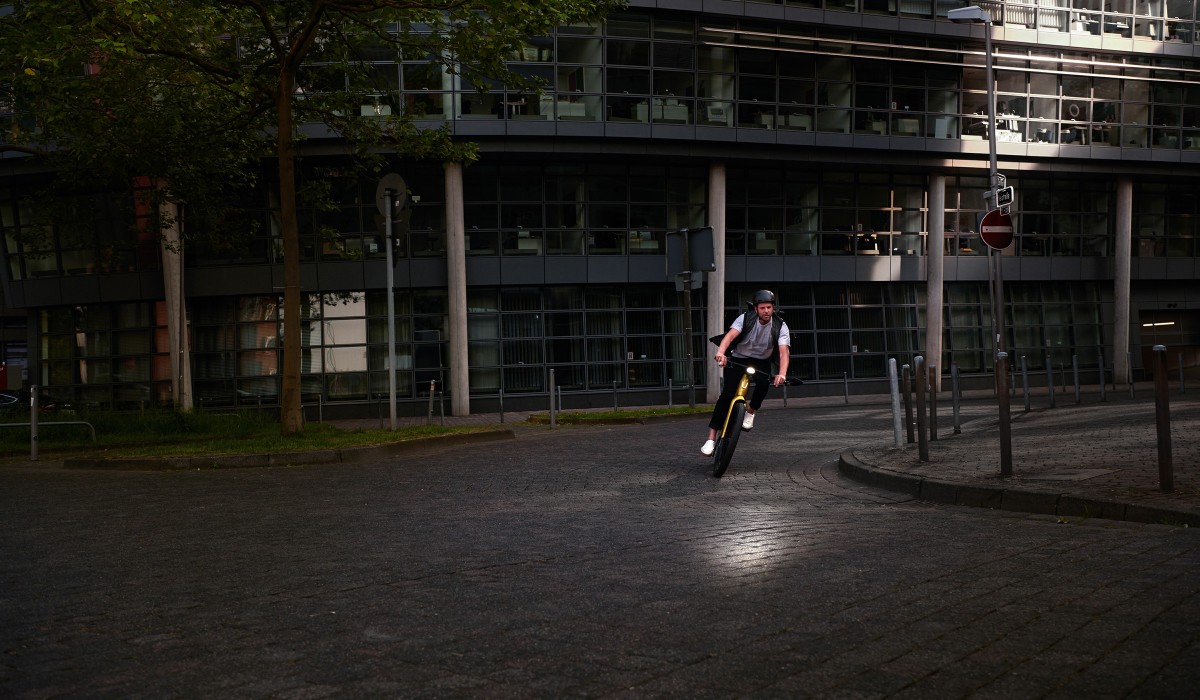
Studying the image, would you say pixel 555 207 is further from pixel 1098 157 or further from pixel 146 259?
pixel 1098 157

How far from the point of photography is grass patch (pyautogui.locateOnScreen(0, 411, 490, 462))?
14891mm

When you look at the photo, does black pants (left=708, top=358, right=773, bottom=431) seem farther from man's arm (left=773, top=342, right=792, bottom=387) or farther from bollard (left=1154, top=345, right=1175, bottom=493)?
bollard (left=1154, top=345, right=1175, bottom=493)

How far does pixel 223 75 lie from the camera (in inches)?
676

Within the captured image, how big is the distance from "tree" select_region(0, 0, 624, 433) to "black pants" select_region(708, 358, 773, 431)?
6.48 m

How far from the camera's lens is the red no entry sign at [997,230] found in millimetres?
18766

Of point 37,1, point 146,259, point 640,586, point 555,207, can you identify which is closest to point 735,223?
point 555,207

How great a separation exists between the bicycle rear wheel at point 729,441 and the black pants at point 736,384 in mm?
134

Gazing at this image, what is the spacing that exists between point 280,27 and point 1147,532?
15.2 m

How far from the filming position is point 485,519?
8.38 meters

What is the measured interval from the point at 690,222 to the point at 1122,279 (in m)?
14.9

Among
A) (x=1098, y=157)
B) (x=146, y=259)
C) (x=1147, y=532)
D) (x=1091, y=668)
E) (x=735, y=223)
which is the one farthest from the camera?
(x=1098, y=157)

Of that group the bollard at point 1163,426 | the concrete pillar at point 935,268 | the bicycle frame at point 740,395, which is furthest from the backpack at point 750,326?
the concrete pillar at point 935,268

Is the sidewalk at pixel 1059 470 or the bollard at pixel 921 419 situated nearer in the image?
the sidewalk at pixel 1059 470

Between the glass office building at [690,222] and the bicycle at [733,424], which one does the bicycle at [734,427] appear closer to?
the bicycle at [733,424]
